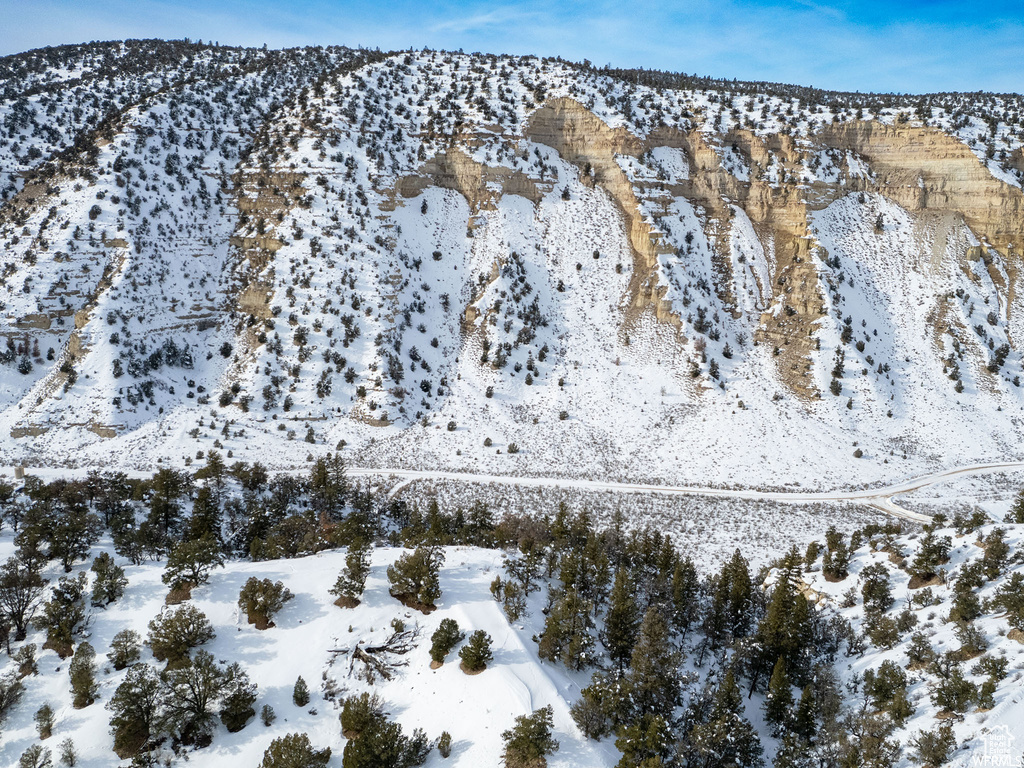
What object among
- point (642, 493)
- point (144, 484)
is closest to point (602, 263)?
point (642, 493)

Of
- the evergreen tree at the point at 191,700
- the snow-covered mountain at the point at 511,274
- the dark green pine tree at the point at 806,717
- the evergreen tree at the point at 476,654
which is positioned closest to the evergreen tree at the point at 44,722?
the evergreen tree at the point at 191,700

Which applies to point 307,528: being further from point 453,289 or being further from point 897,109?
point 897,109

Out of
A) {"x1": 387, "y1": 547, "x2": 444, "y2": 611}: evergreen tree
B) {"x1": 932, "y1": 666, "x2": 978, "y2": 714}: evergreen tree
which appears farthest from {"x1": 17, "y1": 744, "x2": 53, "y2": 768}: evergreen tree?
{"x1": 932, "y1": 666, "x2": 978, "y2": 714}: evergreen tree

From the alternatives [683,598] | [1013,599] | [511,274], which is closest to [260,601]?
[683,598]

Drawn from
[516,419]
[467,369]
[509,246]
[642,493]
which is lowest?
[642,493]

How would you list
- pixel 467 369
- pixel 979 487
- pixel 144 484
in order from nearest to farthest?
pixel 144 484 < pixel 979 487 < pixel 467 369

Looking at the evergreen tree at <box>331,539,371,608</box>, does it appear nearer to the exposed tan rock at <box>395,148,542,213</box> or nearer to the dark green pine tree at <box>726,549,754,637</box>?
the dark green pine tree at <box>726,549,754,637</box>
